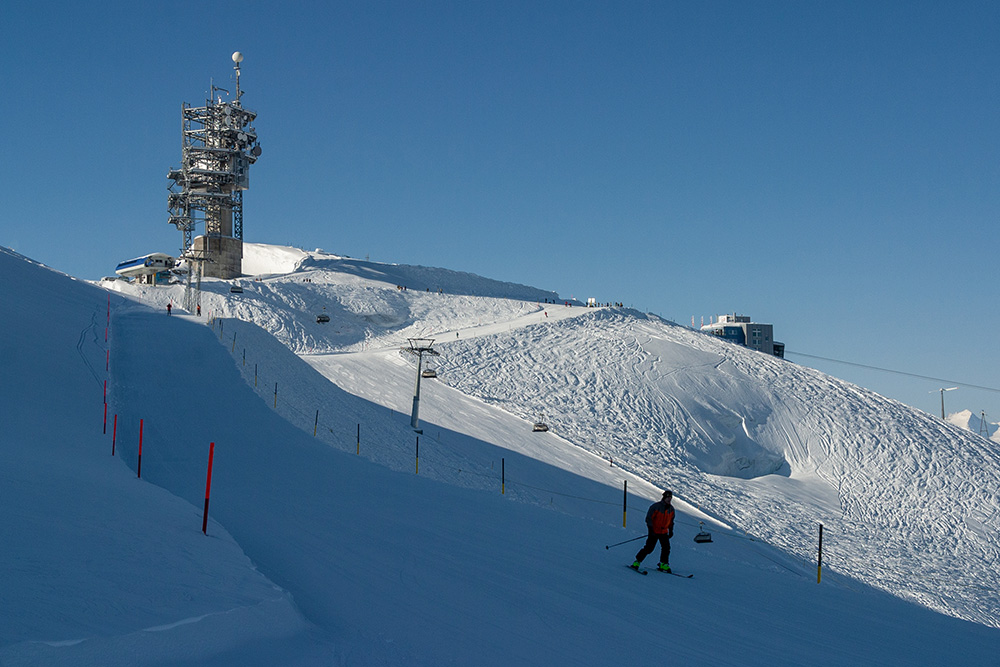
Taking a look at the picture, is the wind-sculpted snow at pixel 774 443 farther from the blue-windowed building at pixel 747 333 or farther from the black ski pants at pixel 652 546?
the blue-windowed building at pixel 747 333

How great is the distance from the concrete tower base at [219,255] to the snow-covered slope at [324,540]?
38.9 m

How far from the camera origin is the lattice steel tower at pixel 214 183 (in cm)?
7662

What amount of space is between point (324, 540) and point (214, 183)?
74467 mm

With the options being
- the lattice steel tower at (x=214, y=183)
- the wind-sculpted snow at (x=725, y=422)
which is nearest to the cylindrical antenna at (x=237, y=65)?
the lattice steel tower at (x=214, y=183)

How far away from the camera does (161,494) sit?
38.5ft

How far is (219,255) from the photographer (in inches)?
3007

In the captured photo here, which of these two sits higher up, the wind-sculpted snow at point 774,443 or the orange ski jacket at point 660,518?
the orange ski jacket at point 660,518

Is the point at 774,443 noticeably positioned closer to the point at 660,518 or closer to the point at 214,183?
the point at 660,518

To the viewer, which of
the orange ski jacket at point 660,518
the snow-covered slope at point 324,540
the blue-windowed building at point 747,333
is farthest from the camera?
the blue-windowed building at point 747,333

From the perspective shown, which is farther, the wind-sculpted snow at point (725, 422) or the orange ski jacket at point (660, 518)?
the wind-sculpted snow at point (725, 422)

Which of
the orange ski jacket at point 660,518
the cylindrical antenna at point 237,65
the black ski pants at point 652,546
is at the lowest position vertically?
the black ski pants at point 652,546

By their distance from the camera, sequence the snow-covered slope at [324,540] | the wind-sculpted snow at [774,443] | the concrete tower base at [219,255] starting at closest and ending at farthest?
the snow-covered slope at [324,540] < the wind-sculpted snow at [774,443] < the concrete tower base at [219,255]

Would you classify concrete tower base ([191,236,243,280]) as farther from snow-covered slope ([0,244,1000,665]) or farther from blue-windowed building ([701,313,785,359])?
blue-windowed building ([701,313,785,359])

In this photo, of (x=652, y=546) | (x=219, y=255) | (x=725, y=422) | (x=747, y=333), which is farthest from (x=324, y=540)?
(x=747, y=333)
